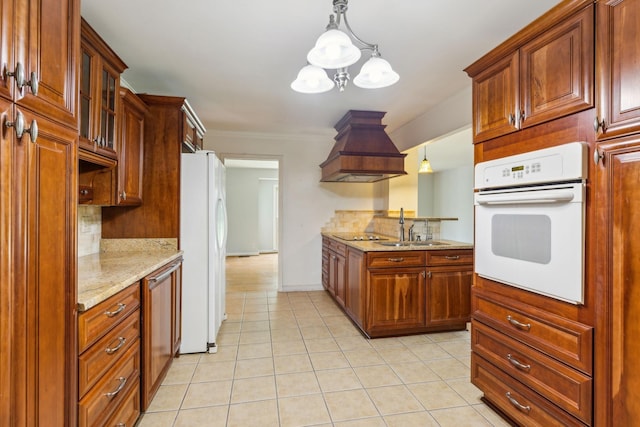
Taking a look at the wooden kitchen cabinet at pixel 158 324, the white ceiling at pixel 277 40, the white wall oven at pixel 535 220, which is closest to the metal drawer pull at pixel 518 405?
the white wall oven at pixel 535 220

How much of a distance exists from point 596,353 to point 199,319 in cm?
256

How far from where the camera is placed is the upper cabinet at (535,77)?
1.33 meters

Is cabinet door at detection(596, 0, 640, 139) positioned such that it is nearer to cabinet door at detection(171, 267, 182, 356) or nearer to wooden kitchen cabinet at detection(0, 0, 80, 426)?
wooden kitchen cabinet at detection(0, 0, 80, 426)

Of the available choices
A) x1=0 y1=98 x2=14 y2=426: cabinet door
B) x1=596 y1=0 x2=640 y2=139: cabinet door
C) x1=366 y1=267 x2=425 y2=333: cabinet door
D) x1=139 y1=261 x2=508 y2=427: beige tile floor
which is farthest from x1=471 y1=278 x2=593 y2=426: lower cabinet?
x1=0 y1=98 x2=14 y2=426: cabinet door

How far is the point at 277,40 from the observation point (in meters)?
2.13

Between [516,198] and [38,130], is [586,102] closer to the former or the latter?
[516,198]

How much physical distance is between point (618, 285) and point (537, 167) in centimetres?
58

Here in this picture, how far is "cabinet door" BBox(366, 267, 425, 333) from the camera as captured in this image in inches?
115

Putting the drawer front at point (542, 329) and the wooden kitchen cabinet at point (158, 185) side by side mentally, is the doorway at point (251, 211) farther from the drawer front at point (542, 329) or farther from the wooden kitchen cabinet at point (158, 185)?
the drawer front at point (542, 329)

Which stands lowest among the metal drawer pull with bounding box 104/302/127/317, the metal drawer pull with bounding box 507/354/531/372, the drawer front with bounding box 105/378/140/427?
the drawer front with bounding box 105/378/140/427

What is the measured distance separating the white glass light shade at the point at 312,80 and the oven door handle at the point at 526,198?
1.15 meters

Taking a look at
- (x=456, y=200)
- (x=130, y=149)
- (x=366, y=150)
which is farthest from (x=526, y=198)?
(x=456, y=200)

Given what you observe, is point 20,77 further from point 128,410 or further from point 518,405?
point 518,405

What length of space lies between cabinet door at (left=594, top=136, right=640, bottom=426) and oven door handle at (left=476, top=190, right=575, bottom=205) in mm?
110
